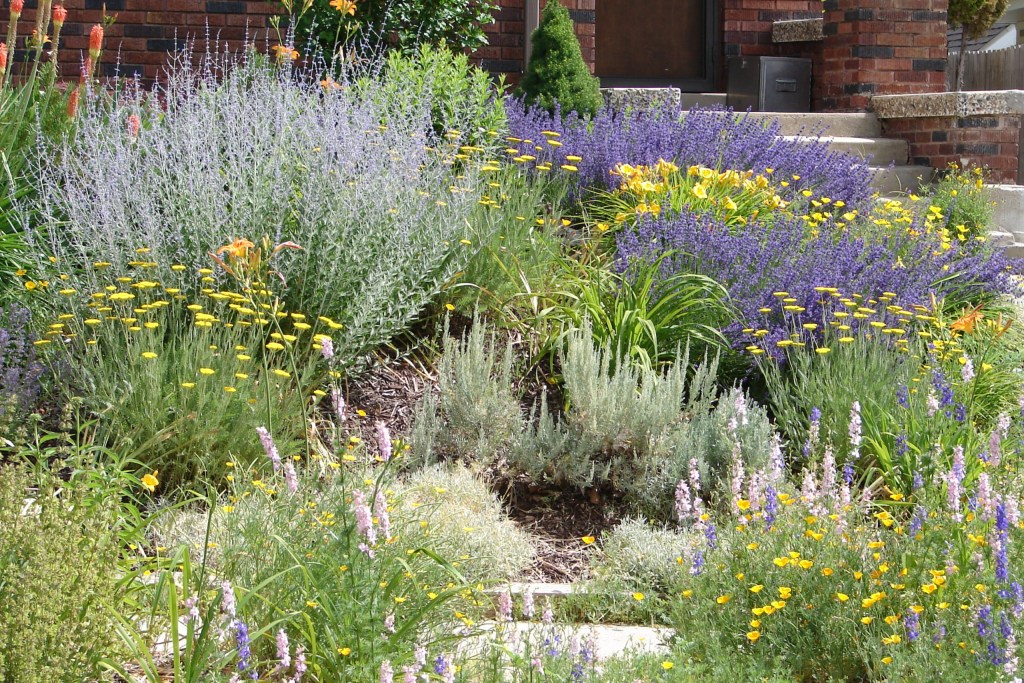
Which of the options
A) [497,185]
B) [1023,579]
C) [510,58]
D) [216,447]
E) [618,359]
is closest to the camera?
[1023,579]

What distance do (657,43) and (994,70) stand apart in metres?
7.02

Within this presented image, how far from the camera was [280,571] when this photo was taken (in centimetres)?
272

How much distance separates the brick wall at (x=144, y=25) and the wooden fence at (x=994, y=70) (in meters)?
9.06

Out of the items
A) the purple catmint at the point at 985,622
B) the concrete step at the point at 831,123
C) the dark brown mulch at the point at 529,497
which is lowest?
the dark brown mulch at the point at 529,497

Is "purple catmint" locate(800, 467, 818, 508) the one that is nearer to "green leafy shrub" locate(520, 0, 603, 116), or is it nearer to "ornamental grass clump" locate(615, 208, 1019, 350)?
"ornamental grass clump" locate(615, 208, 1019, 350)

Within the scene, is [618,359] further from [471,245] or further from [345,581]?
[345,581]

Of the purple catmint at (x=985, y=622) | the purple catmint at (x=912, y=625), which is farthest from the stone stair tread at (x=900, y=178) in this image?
the purple catmint at (x=985, y=622)

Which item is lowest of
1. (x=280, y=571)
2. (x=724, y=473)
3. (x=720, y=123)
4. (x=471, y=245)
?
(x=724, y=473)

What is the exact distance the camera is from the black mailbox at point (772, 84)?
33.9ft

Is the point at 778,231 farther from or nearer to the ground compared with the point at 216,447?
farther from the ground

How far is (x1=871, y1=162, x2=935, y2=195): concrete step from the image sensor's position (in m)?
8.94

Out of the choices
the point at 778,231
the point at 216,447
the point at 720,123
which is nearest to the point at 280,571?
the point at 216,447

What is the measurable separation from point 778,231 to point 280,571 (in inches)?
141

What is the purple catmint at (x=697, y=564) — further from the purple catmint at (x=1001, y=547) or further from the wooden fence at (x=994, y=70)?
the wooden fence at (x=994, y=70)
